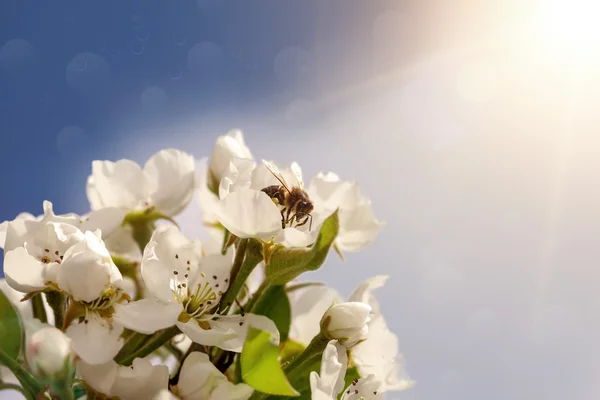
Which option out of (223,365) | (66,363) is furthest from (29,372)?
(223,365)

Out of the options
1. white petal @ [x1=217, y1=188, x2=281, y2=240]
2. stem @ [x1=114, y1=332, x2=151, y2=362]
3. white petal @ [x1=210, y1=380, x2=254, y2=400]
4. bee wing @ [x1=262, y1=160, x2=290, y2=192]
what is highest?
bee wing @ [x1=262, y1=160, x2=290, y2=192]

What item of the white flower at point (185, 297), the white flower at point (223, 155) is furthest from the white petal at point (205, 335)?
the white flower at point (223, 155)

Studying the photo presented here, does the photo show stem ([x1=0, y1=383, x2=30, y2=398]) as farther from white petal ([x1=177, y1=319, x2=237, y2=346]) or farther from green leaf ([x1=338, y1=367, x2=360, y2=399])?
green leaf ([x1=338, y1=367, x2=360, y2=399])

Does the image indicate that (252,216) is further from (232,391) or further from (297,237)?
(232,391)

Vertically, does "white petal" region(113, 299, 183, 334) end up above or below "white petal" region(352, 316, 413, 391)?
above

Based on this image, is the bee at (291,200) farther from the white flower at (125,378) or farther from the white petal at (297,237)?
the white flower at (125,378)

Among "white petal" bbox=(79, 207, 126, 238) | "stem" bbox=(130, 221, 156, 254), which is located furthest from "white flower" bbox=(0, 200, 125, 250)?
"stem" bbox=(130, 221, 156, 254)
